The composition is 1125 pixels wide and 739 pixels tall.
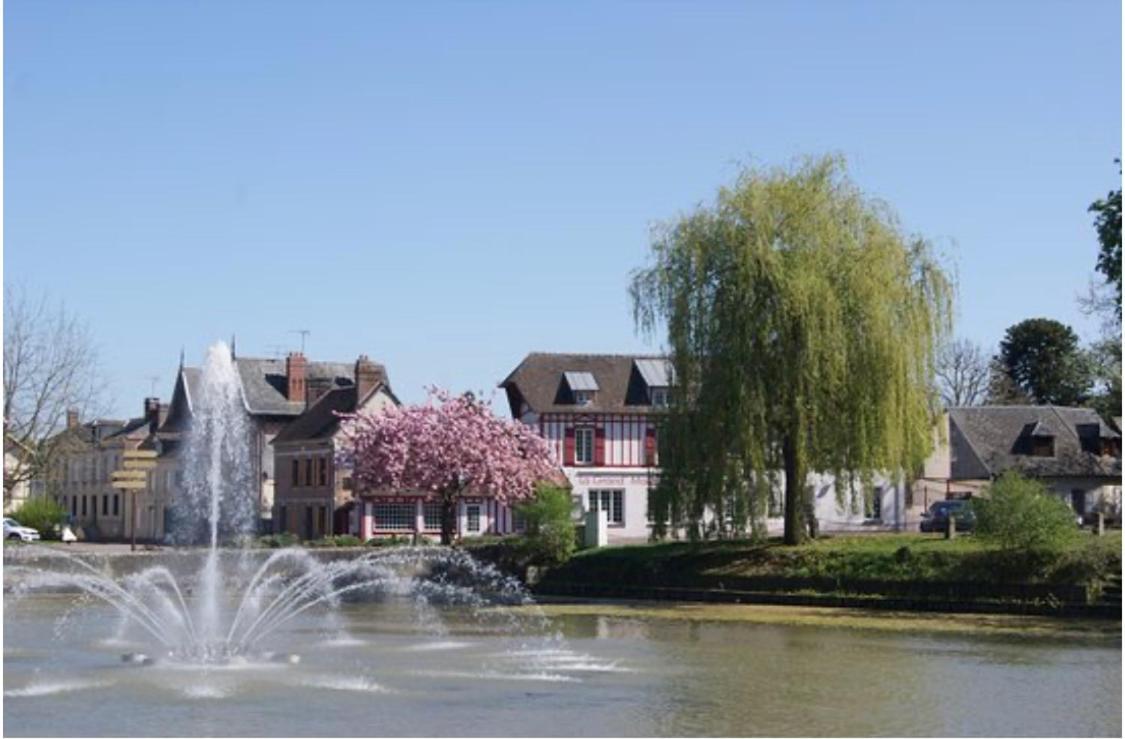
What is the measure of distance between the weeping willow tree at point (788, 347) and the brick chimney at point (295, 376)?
39041 millimetres

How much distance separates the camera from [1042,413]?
224 feet

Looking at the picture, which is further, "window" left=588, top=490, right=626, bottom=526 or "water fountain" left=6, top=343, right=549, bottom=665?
"window" left=588, top=490, right=626, bottom=526

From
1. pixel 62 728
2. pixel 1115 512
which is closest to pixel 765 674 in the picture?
pixel 62 728

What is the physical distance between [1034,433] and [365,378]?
2482cm

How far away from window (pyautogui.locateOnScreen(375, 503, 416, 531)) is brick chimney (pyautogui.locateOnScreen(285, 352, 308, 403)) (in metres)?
13.9

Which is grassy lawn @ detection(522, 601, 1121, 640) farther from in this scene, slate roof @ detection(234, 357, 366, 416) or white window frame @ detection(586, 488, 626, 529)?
slate roof @ detection(234, 357, 366, 416)

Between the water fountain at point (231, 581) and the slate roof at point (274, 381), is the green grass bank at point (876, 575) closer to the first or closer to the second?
the water fountain at point (231, 581)

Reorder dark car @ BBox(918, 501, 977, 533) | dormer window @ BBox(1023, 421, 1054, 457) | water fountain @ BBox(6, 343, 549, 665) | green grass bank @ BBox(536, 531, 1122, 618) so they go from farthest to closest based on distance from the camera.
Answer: dormer window @ BBox(1023, 421, 1054, 457), dark car @ BBox(918, 501, 977, 533), green grass bank @ BBox(536, 531, 1122, 618), water fountain @ BBox(6, 343, 549, 665)

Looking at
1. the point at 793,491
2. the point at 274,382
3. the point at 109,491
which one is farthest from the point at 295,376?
the point at 793,491

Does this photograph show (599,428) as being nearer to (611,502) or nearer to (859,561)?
(611,502)

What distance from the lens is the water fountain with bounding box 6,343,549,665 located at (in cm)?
2612

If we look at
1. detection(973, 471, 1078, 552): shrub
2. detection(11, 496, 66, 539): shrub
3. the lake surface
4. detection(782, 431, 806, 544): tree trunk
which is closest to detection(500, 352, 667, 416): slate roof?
detection(11, 496, 66, 539): shrub

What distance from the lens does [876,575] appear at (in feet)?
123

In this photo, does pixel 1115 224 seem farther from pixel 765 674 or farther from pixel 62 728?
pixel 62 728
